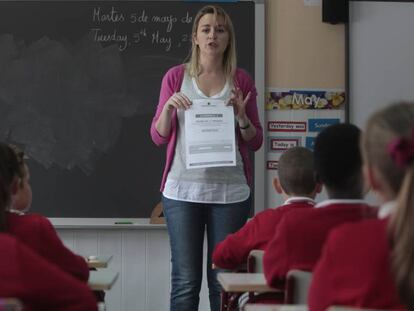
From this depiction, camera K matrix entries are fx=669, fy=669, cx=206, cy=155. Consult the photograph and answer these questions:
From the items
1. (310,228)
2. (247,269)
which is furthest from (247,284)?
(247,269)

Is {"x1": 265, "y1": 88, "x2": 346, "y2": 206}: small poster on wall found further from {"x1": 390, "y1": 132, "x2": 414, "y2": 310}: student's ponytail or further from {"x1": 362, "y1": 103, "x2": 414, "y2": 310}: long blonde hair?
{"x1": 390, "y1": 132, "x2": 414, "y2": 310}: student's ponytail

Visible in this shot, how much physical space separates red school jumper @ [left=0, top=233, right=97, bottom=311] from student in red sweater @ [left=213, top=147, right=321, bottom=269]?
3.80 feet

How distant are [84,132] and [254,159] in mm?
1082

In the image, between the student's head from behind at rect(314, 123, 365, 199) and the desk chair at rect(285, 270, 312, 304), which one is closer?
the desk chair at rect(285, 270, 312, 304)

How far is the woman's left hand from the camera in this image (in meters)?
3.10

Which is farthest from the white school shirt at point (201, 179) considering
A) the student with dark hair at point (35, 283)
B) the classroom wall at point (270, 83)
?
the student with dark hair at point (35, 283)

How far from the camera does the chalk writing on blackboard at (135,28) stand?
4215 millimetres

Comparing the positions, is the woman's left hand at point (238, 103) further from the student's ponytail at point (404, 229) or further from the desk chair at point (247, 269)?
the student's ponytail at point (404, 229)

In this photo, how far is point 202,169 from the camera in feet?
10.3

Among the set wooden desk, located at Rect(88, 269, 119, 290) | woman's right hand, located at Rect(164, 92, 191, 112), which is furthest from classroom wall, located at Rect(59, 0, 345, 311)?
wooden desk, located at Rect(88, 269, 119, 290)

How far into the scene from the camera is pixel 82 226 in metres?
4.15

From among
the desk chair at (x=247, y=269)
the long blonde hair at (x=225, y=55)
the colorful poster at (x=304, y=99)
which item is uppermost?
the long blonde hair at (x=225, y=55)

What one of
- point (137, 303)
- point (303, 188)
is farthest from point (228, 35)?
point (137, 303)

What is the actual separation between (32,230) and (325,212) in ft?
2.81
